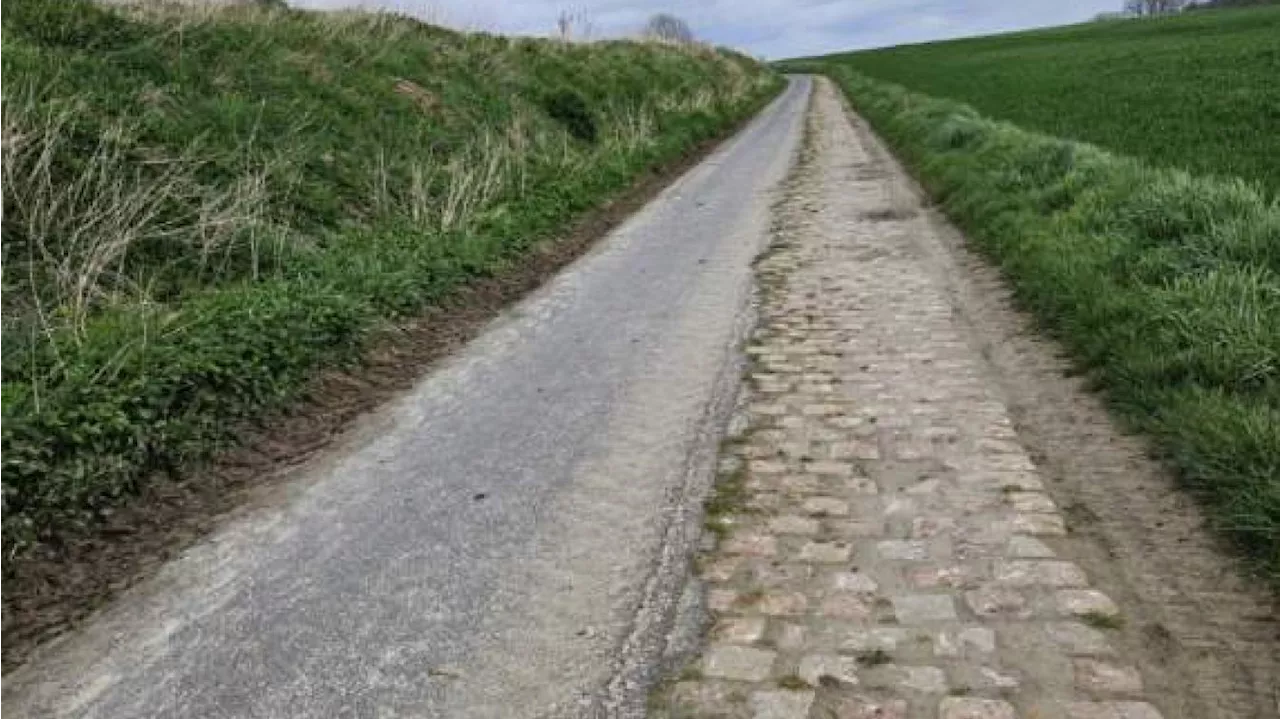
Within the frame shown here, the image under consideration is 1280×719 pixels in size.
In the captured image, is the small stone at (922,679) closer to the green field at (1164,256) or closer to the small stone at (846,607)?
the small stone at (846,607)

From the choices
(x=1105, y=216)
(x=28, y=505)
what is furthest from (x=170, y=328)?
(x=1105, y=216)

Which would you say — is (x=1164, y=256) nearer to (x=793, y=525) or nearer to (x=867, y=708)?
(x=793, y=525)

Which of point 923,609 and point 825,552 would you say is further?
point 825,552

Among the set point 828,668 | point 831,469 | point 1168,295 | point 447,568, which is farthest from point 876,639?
point 1168,295

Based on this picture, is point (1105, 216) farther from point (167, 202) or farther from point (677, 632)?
point (167, 202)

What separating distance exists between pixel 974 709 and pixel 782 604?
849mm

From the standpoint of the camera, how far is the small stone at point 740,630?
11.7 feet

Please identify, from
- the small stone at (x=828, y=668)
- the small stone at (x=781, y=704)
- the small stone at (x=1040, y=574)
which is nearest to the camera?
the small stone at (x=781, y=704)

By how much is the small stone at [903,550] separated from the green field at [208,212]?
3.47 metres

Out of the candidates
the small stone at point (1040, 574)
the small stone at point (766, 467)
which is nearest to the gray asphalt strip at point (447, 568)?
the small stone at point (766, 467)

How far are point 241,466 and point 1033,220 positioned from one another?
749 cm

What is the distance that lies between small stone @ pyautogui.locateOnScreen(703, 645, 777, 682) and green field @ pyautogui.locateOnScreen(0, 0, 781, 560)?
293cm

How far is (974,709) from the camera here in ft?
10.2

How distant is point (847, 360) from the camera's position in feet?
22.3
